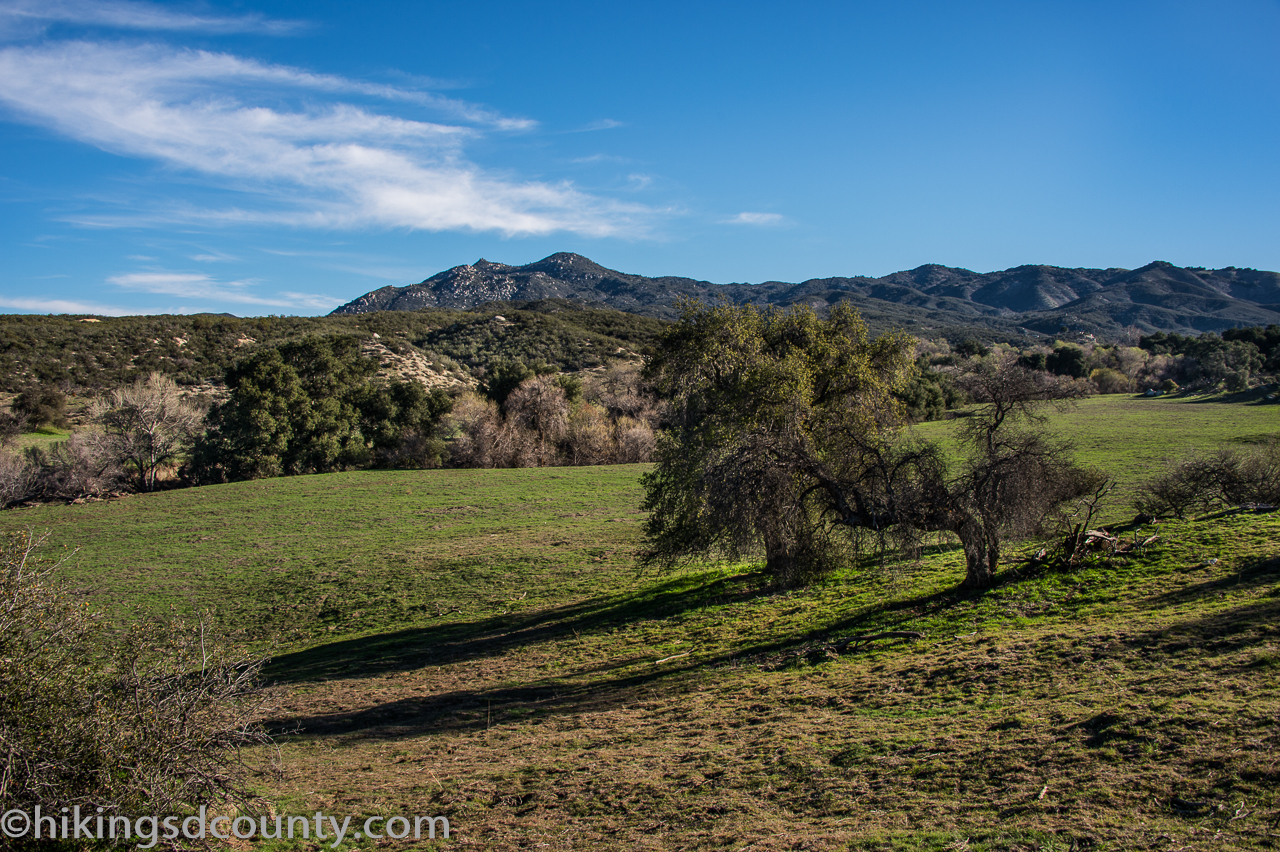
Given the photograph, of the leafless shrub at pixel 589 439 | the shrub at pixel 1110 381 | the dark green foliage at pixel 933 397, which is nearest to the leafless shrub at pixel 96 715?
the leafless shrub at pixel 589 439

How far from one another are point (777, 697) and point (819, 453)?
631cm

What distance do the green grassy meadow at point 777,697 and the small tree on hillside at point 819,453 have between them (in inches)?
68.7

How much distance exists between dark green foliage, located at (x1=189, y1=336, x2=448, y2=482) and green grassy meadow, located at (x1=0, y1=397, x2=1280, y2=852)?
21.8 metres

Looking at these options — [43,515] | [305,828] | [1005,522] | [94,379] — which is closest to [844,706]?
[1005,522]

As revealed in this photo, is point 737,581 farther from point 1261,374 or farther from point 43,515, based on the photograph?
point 1261,374

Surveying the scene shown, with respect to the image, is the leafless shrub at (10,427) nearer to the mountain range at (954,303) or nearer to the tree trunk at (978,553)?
the tree trunk at (978,553)

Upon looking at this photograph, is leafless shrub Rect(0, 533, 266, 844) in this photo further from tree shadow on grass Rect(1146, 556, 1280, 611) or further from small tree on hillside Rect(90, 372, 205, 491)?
small tree on hillside Rect(90, 372, 205, 491)

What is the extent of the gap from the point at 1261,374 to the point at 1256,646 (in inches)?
3085

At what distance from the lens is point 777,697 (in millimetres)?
10203

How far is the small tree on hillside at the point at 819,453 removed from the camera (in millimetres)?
12414

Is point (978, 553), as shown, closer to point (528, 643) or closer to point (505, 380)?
point (528, 643)

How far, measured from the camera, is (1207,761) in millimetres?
6074

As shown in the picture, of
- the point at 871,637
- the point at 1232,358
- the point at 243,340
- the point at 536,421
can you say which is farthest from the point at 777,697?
the point at 1232,358

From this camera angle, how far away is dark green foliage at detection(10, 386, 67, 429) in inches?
1944
